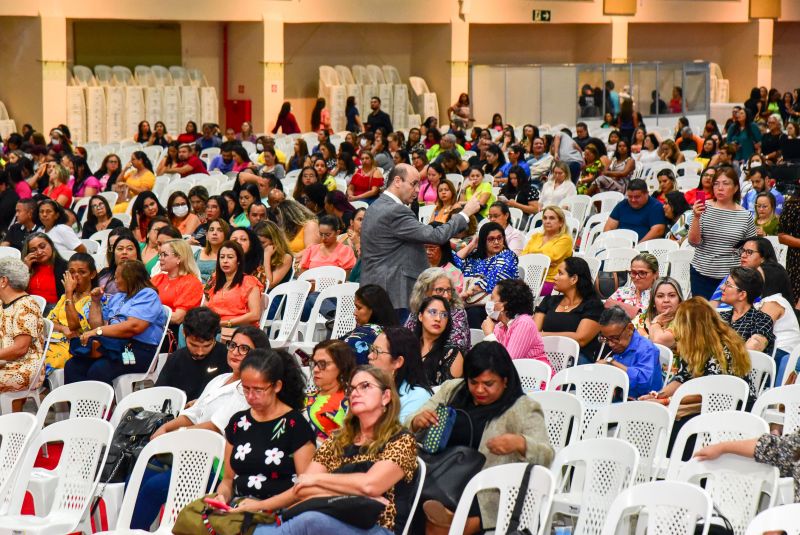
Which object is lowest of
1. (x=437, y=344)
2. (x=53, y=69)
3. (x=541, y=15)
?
(x=437, y=344)

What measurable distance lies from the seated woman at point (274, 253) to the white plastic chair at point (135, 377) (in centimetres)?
184

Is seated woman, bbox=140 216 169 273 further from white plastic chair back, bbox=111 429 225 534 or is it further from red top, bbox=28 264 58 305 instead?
white plastic chair back, bbox=111 429 225 534

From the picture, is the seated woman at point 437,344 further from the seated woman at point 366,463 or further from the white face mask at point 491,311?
the seated woman at point 366,463

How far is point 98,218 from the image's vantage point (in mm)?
12555

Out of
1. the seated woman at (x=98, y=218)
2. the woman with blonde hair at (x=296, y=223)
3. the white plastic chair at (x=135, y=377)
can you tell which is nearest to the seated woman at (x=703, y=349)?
the white plastic chair at (x=135, y=377)

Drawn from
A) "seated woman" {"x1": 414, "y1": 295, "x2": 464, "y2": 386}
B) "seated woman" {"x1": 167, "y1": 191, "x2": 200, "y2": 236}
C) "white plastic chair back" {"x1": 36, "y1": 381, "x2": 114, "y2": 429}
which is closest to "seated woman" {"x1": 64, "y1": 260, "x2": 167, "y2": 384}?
"white plastic chair back" {"x1": 36, "y1": 381, "x2": 114, "y2": 429}

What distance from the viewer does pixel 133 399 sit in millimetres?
6922

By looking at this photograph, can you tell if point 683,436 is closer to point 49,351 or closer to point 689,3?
point 49,351

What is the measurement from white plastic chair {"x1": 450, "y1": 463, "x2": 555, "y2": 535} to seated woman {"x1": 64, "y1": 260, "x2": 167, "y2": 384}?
3.65 metres

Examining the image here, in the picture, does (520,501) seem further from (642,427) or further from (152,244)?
(152,244)

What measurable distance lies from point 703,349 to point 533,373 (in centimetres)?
87

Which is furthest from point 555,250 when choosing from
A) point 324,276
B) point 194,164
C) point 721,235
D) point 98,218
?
point 194,164

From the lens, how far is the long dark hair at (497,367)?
593 centimetres

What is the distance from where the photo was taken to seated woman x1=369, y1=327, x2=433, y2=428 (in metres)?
6.53
